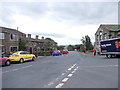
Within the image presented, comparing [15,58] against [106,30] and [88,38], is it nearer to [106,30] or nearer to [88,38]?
[106,30]

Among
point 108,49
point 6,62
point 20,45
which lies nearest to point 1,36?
point 20,45

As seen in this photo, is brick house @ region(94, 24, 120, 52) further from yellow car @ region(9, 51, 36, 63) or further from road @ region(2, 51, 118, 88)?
yellow car @ region(9, 51, 36, 63)

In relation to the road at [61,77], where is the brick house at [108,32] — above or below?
above

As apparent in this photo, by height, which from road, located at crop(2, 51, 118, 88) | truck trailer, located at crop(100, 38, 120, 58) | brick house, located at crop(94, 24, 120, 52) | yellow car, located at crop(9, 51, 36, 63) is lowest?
road, located at crop(2, 51, 118, 88)

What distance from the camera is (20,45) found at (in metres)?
26.1

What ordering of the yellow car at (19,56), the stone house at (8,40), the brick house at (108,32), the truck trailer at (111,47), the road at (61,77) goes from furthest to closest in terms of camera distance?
the brick house at (108,32) → the stone house at (8,40) → the truck trailer at (111,47) → the yellow car at (19,56) → the road at (61,77)

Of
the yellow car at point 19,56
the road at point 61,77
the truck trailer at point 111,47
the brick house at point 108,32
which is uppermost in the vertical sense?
the brick house at point 108,32

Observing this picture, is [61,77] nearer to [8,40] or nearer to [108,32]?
[8,40]

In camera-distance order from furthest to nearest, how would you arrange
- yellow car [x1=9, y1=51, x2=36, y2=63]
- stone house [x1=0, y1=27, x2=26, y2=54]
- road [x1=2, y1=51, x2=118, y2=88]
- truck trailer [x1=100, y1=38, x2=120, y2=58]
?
stone house [x1=0, y1=27, x2=26, y2=54] < truck trailer [x1=100, y1=38, x2=120, y2=58] < yellow car [x1=9, y1=51, x2=36, y2=63] < road [x1=2, y1=51, x2=118, y2=88]

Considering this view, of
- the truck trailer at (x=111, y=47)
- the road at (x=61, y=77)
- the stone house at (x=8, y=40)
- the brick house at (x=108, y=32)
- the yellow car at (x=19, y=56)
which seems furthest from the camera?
the brick house at (x=108, y=32)

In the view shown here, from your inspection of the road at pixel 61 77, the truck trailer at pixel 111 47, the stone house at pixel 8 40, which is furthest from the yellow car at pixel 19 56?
the truck trailer at pixel 111 47

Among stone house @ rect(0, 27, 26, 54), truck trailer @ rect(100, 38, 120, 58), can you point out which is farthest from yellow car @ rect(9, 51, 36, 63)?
truck trailer @ rect(100, 38, 120, 58)

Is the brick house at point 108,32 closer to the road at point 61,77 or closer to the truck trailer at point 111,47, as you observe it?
the truck trailer at point 111,47

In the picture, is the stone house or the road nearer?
the road
